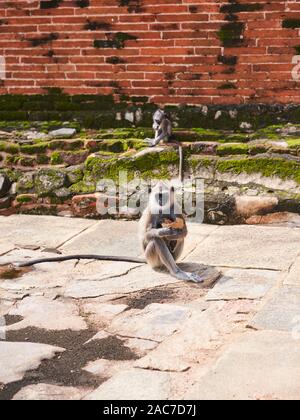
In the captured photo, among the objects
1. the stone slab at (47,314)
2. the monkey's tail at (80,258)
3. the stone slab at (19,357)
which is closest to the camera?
the stone slab at (19,357)

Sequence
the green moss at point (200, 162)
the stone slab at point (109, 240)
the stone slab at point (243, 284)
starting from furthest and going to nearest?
the green moss at point (200, 162), the stone slab at point (109, 240), the stone slab at point (243, 284)

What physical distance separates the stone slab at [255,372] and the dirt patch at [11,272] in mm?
2115

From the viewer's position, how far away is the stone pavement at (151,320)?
357 centimetres

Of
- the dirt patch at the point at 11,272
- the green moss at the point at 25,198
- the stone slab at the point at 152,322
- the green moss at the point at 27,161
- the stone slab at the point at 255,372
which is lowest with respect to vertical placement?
the dirt patch at the point at 11,272

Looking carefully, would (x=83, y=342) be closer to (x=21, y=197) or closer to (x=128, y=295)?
(x=128, y=295)

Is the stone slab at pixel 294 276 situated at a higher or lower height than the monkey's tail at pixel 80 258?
higher

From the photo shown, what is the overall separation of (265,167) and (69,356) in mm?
3208

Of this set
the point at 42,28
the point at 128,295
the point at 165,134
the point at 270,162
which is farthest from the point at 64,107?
the point at 128,295

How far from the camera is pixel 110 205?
269 inches

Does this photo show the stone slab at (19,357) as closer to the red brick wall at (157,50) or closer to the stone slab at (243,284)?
the stone slab at (243,284)

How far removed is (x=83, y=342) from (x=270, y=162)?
3.04m

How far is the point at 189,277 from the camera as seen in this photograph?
508cm

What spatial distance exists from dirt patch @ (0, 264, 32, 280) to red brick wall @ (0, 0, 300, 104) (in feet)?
8.42

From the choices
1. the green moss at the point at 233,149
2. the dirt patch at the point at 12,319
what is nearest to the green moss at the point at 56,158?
the green moss at the point at 233,149
